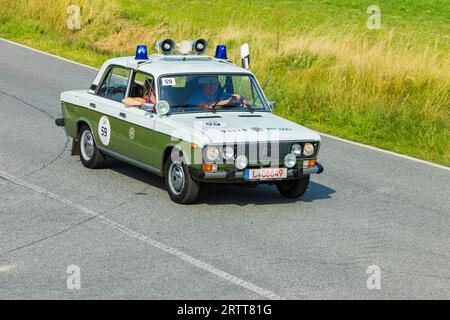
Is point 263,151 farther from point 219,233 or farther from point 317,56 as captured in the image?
point 317,56

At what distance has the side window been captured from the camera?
41.0 ft

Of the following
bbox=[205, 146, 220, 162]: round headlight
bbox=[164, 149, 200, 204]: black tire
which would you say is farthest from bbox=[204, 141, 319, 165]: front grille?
bbox=[164, 149, 200, 204]: black tire

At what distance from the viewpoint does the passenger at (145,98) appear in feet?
40.6

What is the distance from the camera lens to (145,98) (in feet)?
41.5

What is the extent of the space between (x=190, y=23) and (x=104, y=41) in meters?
2.37

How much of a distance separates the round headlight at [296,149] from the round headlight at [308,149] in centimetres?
8

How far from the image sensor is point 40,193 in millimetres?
12047

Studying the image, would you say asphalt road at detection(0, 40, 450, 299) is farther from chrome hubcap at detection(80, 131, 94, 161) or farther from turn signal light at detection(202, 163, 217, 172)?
turn signal light at detection(202, 163, 217, 172)

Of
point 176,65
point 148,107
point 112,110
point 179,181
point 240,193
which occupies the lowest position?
point 240,193

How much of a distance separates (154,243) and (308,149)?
2.63 meters

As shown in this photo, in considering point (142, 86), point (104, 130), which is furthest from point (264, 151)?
point (104, 130)

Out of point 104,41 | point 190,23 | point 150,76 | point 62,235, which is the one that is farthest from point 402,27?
point 62,235
